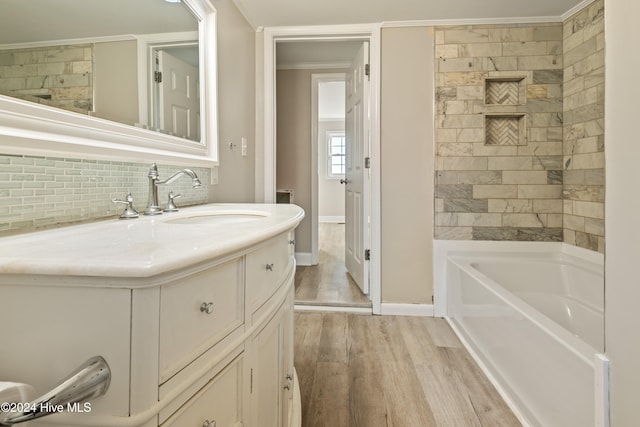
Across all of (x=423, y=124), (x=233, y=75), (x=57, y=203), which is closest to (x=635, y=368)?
(x=57, y=203)

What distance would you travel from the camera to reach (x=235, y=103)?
7.05 feet

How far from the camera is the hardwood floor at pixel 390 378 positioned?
4.57 feet

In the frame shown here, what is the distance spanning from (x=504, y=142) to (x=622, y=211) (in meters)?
1.74

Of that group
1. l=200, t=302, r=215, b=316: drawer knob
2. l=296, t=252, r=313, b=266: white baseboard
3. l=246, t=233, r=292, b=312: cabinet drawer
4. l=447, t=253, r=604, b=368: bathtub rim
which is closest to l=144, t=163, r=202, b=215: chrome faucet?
l=246, t=233, r=292, b=312: cabinet drawer

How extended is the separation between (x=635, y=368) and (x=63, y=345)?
128 cm

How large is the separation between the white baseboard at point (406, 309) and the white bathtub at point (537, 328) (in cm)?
16

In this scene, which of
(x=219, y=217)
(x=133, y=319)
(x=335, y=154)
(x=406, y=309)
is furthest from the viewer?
(x=335, y=154)

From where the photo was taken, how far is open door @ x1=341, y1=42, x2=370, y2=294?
262 centimetres

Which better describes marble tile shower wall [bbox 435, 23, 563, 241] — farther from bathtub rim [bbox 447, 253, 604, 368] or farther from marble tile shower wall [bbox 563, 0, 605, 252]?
bathtub rim [bbox 447, 253, 604, 368]

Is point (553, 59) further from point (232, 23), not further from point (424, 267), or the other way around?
point (232, 23)

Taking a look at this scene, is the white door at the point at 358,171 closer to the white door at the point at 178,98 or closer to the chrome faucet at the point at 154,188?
the white door at the point at 178,98

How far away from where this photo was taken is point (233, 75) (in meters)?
2.11

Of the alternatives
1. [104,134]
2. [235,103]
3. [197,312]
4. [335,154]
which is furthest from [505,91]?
[335,154]

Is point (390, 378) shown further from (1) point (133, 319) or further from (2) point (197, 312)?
(1) point (133, 319)
